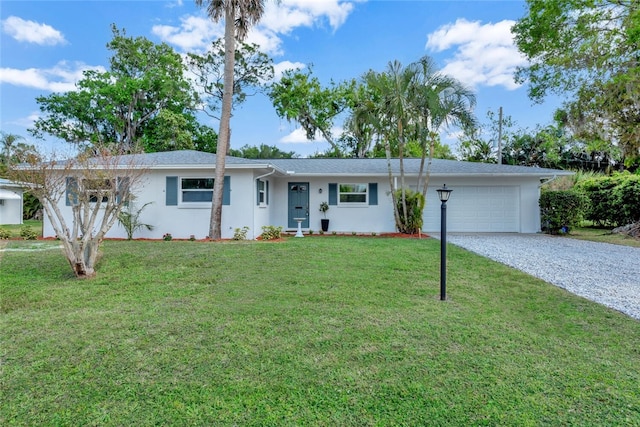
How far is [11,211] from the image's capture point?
17.6 metres

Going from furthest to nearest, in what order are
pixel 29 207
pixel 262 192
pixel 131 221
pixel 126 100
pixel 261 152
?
pixel 261 152 → pixel 126 100 → pixel 29 207 → pixel 262 192 → pixel 131 221

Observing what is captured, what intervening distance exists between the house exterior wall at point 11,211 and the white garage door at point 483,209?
2059 cm

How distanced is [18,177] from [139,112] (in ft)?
74.2

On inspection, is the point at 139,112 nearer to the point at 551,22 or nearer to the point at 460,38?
the point at 460,38

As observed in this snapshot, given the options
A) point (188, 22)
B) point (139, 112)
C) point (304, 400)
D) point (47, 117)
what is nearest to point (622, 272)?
point (304, 400)

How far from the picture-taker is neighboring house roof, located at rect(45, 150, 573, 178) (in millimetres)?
10648

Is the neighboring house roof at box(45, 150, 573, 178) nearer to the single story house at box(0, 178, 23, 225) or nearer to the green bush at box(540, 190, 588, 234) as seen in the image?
the green bush at box(540, 190, 588, 234)

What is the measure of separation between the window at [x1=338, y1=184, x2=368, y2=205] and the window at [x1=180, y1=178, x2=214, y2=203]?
16.4 feet

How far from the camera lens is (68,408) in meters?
2.22

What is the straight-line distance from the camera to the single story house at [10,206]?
16.8 meters

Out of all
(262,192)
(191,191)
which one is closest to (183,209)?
(191,191)

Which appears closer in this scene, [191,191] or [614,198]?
[191,191]

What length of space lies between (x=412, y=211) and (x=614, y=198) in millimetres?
8628

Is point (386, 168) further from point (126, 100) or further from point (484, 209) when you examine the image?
point (126, 100)
